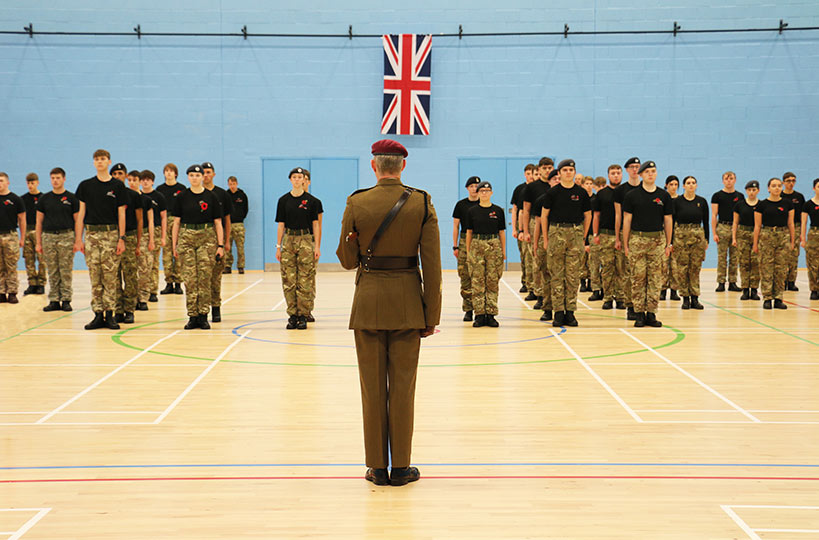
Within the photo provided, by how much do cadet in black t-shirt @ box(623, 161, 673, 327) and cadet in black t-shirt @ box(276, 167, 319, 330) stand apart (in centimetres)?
383

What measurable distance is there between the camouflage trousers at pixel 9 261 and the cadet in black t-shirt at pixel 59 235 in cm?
92

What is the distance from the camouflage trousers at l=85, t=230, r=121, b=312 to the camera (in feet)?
31.8

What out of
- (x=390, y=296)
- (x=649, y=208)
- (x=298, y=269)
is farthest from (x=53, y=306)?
(x=390, y=296)

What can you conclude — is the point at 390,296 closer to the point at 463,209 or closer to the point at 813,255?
the point at 463,209

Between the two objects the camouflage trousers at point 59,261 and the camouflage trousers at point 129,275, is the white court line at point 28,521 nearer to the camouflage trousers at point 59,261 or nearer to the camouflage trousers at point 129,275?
the camouflage trousers at point 129,275

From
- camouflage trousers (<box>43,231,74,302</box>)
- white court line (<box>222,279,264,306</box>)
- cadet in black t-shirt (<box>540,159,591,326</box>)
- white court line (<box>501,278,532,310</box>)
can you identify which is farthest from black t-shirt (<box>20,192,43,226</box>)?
cadet in black t-shirt (<box>540,159,591,326</box>)

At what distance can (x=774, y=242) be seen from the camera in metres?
12.1

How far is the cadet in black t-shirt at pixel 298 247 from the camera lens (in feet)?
33.1

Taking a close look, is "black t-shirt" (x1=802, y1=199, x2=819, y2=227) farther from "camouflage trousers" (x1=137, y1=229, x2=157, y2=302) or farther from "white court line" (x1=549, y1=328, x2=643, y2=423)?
"camouflage trousers" (x1=137, y1=229, x2=157, y2=302)

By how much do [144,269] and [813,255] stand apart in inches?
404

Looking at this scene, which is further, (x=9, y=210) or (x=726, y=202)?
(x=726, y=202)

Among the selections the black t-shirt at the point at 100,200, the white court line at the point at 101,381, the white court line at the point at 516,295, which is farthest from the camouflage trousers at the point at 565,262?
the black t-shirt at the point at 100,200

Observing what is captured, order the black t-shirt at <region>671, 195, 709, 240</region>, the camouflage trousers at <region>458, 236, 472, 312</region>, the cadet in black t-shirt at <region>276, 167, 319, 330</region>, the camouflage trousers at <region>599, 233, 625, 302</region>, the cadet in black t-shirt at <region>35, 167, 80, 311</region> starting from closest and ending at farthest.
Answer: the cadet in black t-shirt at <region>276, 167, 319, 330</region> < the camouflage trousers at <region>458, 236, 472, 312</region> < the cadet in black t-shirt at <region>35, 167, 80, 311</region> < the camouflage trousers at <region>599, 233, 625, 302</region> < the black t-shirt at <region>671, 195, 709, 240</region>

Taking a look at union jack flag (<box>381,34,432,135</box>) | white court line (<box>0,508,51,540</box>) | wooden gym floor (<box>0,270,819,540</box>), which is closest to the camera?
white court line (<box>0,508,51,540</box>)
